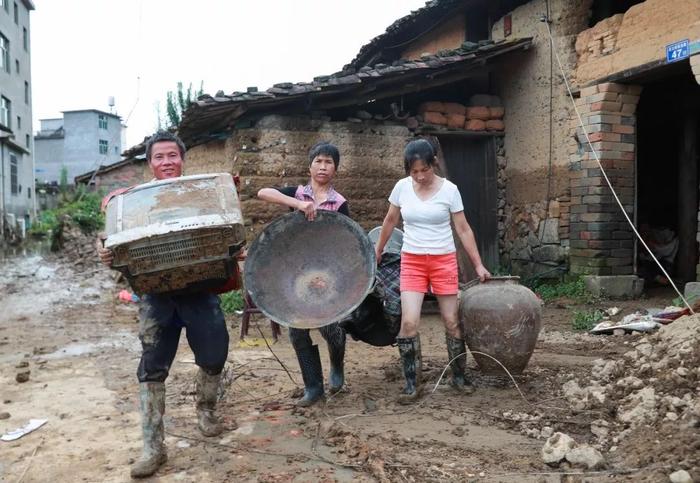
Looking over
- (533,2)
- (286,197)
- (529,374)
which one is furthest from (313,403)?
(533,2)

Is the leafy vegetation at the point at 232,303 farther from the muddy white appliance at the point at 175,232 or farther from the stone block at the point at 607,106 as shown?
the stone block at the point at 607,106

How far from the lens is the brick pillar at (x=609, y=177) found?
7062mm

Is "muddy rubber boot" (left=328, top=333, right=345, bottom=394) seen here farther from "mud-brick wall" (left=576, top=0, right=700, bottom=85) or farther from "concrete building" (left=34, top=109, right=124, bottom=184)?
"concrete building" (left=34, top=109, right=124, bottom=184)

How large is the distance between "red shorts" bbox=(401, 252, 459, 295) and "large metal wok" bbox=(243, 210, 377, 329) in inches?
13.7

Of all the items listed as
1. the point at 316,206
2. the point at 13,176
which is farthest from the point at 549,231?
the point at 13,176

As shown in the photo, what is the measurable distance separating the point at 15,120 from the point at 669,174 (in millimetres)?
27464

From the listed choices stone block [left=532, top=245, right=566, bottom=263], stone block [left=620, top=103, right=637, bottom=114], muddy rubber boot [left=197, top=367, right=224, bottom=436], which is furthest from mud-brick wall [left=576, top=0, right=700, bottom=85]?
muddy rubber boot [left=197, top=367, right=224, bottom=436]

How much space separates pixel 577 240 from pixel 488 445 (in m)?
5.12

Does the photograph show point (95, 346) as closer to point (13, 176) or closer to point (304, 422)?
point (304, 422)

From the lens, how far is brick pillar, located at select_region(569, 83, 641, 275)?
706cm

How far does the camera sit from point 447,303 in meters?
3.67

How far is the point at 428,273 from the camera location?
3617 mm

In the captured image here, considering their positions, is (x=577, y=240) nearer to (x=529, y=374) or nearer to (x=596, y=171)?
(x=596, y=171)

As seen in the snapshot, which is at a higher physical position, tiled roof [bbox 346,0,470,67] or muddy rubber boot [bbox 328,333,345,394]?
tiled roof [bbox 346,0,470,67]
